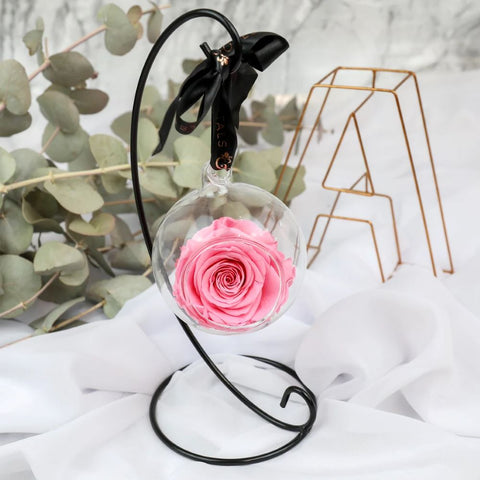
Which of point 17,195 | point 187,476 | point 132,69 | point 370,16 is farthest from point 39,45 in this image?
point 370,16

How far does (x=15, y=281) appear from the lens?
2.81ft

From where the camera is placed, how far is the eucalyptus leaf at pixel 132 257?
0.99 meters

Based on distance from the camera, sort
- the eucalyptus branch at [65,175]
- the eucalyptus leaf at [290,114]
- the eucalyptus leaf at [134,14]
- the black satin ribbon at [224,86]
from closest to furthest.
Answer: the black satin ribbon at [224,86] < the eucalyptus branch at [65,175] < the eucalyptus leaf at [134,14] < the eucalyptus leaf at [290,114]

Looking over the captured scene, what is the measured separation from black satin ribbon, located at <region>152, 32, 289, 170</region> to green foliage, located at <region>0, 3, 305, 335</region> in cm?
25

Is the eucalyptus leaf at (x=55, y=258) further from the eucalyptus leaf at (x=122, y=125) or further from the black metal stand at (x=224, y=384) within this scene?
the eucalyptus leaf at (x=122, y=125)

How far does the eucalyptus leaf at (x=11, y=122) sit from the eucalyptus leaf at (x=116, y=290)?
240mm

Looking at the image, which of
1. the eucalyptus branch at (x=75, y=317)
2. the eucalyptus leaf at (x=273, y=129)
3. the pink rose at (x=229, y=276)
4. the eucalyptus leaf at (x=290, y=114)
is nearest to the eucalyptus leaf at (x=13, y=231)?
the eucalyptus branch at (x=75, y=317)

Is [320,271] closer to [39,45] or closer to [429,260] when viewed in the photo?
[429,260]

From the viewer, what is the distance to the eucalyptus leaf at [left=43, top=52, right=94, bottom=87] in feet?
3.20

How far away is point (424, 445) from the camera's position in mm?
675

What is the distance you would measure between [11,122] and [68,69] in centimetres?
13

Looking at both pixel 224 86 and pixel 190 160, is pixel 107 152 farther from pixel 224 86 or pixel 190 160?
pixel 224 86

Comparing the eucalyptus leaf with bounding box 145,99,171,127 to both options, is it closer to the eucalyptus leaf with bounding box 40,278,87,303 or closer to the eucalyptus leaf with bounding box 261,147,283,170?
the eucalyptus leaf with bounding box 261,147,283,170

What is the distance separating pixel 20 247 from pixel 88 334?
16cm
